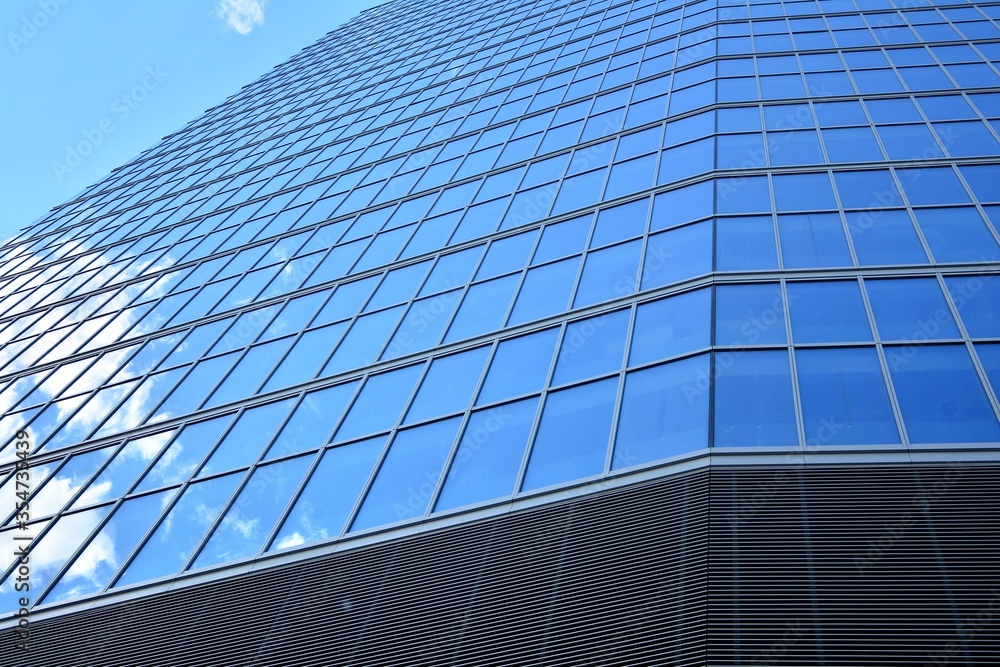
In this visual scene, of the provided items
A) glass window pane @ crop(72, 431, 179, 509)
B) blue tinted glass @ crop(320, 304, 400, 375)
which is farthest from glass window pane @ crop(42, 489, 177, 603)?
blue tinted glass @ crop(320, 304, 400, 375)

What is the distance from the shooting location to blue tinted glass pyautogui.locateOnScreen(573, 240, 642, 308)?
1692 cm

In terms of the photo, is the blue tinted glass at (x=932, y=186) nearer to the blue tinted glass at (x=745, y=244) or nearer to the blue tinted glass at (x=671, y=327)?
the blue tinted glass at (x=745, y=244)

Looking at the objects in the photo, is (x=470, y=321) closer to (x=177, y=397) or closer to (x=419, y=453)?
(x=419, y=453)

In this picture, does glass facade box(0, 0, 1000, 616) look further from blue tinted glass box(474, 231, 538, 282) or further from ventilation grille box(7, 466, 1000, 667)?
ventilation grille box(7, 466, 1000, 667)

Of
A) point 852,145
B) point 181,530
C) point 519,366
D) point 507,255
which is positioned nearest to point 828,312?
point 519,366

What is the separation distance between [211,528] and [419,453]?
3633 millimetres

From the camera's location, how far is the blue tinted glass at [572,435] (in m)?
13.1

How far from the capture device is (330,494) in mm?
14922

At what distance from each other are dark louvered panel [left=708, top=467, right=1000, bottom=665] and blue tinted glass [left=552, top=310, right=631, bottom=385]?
3.56 meters

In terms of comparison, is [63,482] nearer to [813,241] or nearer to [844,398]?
[844,398]

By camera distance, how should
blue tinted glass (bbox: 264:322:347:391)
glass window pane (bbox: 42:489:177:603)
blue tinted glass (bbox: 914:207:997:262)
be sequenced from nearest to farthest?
blue tinted glass (bbox: 914:207:997:262) < glass window pane (bbox: 42:489:177:603) < blue tinted glass (bbox: 264:322:347:391)

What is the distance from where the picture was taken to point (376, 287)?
Answer: 2198 cm

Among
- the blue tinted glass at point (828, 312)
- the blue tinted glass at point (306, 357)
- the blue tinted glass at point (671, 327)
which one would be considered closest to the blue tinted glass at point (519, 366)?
the blue tinted glass at point (671, 327)

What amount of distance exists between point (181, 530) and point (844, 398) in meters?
10.6
